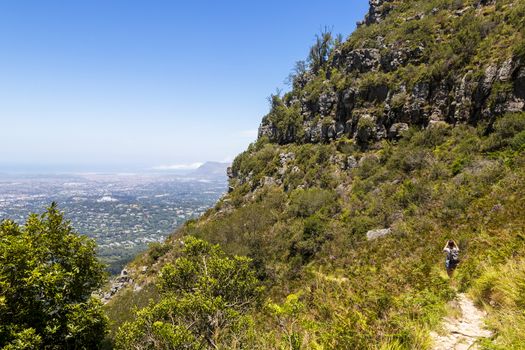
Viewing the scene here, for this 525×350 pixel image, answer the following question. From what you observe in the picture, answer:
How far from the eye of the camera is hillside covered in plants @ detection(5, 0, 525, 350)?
5.29m

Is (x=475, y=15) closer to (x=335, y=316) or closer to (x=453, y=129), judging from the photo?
(x=453, y=129)

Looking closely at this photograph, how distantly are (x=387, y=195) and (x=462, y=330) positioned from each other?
67.1ft

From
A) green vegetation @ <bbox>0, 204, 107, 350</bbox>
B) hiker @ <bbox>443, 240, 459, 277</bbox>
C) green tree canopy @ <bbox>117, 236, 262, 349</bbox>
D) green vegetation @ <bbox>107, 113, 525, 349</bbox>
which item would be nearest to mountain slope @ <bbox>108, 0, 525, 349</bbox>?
green vegetation @ <bbox>107, 113, 525, 349</bbox>

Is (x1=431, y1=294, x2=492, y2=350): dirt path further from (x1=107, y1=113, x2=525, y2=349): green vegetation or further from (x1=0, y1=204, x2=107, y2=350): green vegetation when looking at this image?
(x1=0, y1=204, x2=107, y2=350): green vegetation

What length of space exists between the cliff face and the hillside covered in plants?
15 centimetres

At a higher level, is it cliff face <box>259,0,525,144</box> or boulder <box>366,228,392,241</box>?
cliff face <box>259,0,525,144</box>

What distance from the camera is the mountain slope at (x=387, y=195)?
525cm

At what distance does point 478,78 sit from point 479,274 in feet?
79.6

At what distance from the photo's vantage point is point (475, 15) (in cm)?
3247

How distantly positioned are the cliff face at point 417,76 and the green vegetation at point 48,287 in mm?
27906

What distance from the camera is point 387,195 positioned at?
945 inches

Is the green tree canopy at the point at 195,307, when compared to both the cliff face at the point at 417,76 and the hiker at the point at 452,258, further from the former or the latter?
the cliff face at the point at 417,76

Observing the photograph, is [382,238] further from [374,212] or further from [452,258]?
[452,258]

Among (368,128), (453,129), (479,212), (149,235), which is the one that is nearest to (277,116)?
(368,128)
